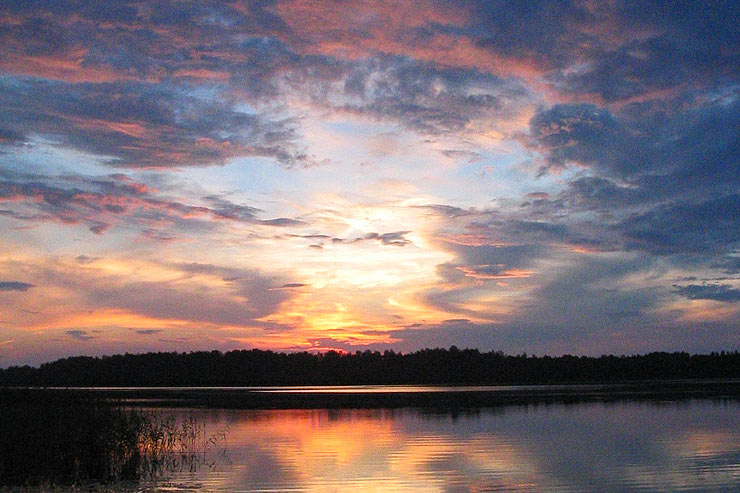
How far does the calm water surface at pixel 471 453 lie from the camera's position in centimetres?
1848

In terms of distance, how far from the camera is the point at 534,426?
33312mm

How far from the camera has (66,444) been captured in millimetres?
18422

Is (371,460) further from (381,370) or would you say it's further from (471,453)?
(381,370)

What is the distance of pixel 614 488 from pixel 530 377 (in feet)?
354

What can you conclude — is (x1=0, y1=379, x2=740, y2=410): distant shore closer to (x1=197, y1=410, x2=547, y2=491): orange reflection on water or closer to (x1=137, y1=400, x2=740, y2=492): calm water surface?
(x1=137, y1=400, x2=740, y2=492): calm water surface

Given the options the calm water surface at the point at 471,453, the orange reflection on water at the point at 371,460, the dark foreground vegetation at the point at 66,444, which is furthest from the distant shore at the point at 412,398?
the dark foreground vegetation at the point at 66,444

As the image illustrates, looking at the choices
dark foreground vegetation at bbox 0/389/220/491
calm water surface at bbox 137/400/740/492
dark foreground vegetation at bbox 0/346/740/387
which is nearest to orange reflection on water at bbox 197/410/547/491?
calm water surface at bbox 137/400/740/492

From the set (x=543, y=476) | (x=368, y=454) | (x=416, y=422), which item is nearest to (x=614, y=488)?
(x=543, y=476)

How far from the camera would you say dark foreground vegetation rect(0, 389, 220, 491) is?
57.3 ft

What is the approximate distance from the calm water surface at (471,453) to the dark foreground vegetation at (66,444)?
1.32 metres

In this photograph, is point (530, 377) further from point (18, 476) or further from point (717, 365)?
point (18, 476)

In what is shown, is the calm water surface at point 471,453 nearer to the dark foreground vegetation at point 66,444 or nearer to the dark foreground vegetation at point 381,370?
the dark foreground vegetation at point 66,444

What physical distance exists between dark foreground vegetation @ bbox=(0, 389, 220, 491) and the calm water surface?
1316 millimetres

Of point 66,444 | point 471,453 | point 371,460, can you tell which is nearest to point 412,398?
point 471,453
